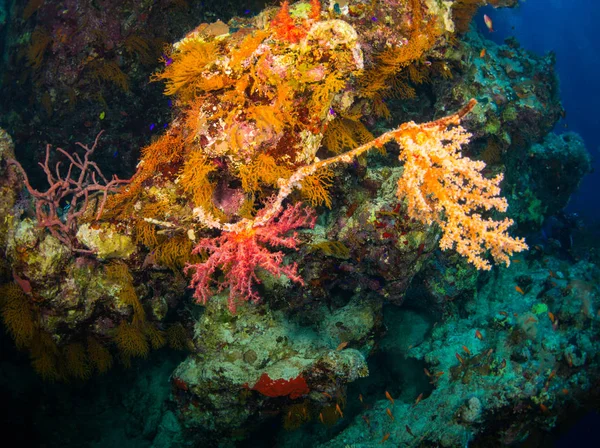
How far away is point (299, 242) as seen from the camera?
15.2ft

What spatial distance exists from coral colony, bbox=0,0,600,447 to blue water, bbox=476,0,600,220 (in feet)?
110

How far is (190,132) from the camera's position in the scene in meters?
4.04

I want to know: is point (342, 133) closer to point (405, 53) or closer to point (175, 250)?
point (405, 53)

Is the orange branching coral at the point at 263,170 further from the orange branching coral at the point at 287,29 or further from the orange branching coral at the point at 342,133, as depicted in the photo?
the orange branching coral at the point at 287,29

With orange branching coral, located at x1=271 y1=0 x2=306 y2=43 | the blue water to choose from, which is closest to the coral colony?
orange branching coral, located at x1=271 y1=0 x2=306 y2=43

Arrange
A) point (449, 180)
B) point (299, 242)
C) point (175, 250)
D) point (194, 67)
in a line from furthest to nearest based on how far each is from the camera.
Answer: point (299, 242), point (175, 250), point (194, 67), point (449, 180)

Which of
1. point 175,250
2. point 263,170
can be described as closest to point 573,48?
point 263,170

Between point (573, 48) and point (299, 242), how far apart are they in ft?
136

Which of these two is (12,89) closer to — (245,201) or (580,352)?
(245,201)

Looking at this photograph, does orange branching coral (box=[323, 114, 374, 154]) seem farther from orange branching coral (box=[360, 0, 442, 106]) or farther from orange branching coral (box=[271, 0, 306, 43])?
orange branching coral (box=[271, 0, 306, 43])

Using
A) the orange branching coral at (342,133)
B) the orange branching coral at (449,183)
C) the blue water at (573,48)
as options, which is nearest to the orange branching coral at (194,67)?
the orange branching coral at (342,133)

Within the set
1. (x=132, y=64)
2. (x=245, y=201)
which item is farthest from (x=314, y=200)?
(x=132, y=64)

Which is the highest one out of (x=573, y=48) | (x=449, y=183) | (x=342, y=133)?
(x=573, y=48)

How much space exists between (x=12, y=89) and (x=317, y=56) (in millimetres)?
7247
